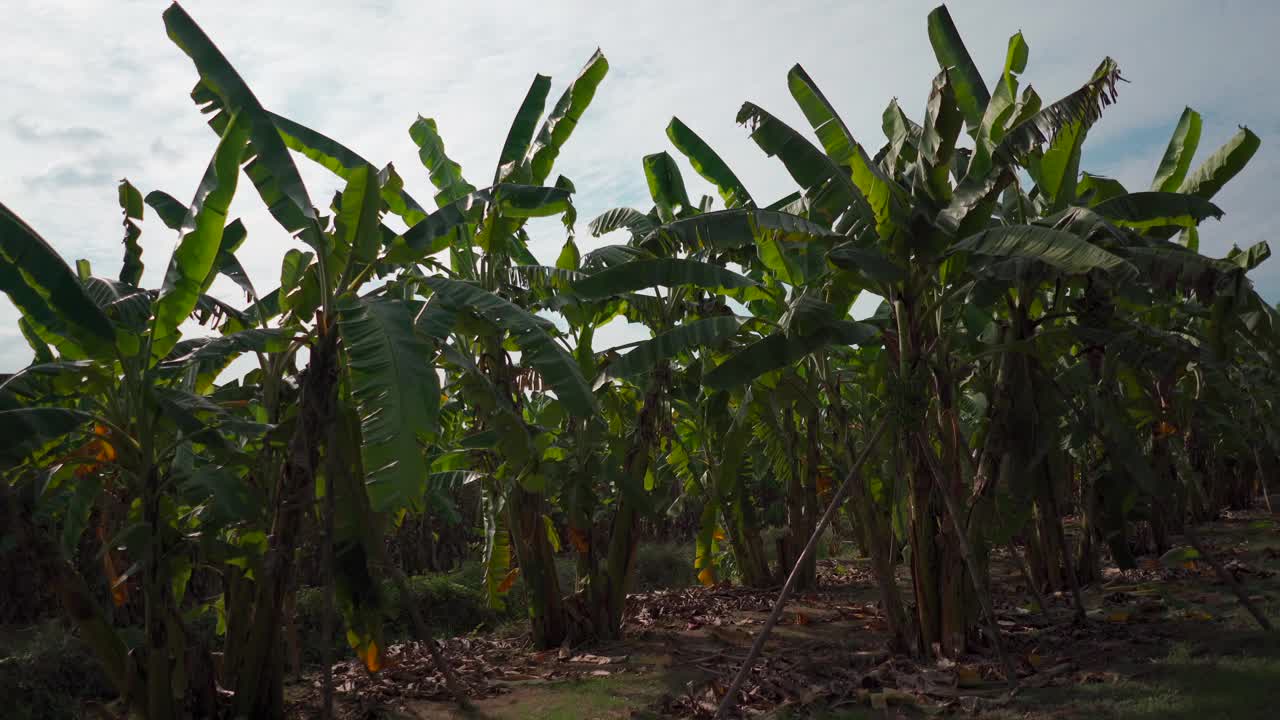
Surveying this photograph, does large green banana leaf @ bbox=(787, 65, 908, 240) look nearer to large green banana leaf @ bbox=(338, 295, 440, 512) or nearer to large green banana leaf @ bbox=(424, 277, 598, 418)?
large green banana leaf @ bbox=(424, 277, 598, 418)

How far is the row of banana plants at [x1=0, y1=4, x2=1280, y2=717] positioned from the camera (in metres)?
6.20

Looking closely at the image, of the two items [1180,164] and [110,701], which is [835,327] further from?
[110,701]

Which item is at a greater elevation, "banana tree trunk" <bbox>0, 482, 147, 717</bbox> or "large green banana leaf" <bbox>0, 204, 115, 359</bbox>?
"large green banana leaf" <bbox>0, 204, 115, 359</bbox>

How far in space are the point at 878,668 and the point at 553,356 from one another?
387 cm

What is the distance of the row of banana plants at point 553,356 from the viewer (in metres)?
6.20

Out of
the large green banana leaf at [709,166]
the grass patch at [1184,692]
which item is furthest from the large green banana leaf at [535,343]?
the large green banana leaf at [709,166]

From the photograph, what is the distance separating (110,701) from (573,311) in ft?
20.9

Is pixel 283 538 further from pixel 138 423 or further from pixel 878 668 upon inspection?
pixel 878 668

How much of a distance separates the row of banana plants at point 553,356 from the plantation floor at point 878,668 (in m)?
0.57

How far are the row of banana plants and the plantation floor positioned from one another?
569 millimetres

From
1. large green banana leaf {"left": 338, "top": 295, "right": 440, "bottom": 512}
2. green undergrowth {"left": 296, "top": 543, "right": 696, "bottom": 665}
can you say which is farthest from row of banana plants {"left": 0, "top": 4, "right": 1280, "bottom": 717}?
green undergrowth {"left": 296, "top": 543, "right": 696, "bottom": 665}

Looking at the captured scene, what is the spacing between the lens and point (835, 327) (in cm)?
712

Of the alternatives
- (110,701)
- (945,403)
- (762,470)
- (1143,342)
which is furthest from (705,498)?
(110,701)

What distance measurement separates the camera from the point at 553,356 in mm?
6691
